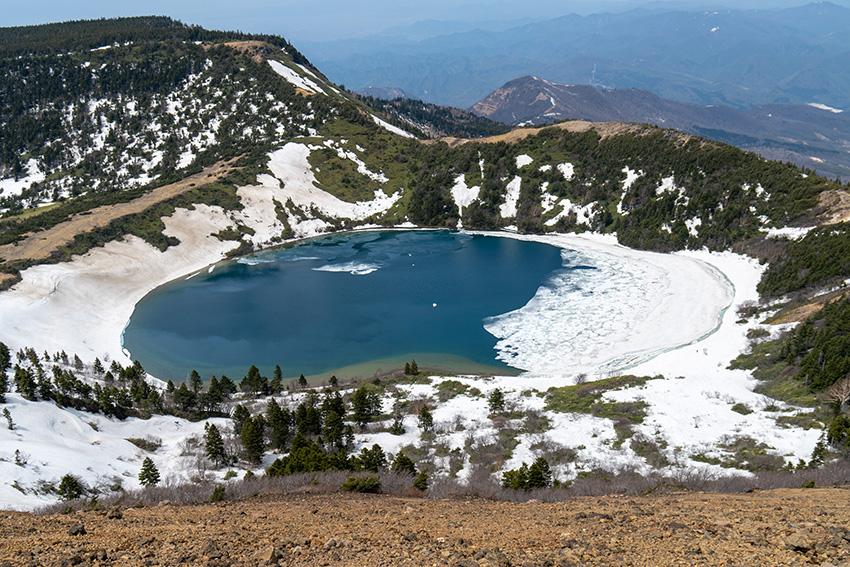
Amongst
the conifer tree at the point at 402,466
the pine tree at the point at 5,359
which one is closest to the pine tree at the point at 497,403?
the conifer tree at the point at 402,466

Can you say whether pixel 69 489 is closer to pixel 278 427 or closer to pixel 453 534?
pixel 278 427

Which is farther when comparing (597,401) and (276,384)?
(276,384)

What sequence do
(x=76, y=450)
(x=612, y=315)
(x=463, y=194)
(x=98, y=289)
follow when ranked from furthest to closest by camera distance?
1. (x=463, y=194)
2. (x=98, y=289)
3. (x=612, y=315)
4. (x=76, y=450)

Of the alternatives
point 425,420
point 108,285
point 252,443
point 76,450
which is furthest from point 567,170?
point 76,450

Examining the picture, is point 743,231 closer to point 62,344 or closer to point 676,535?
point 676,535

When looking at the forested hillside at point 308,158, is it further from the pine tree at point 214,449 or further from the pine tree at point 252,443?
the pine tree at point 252,443

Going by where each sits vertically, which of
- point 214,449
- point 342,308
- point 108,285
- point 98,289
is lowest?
point 342,308

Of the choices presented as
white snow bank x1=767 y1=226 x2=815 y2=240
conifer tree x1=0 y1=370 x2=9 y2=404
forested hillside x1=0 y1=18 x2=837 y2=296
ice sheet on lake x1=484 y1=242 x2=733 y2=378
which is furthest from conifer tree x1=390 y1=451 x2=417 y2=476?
forested hillside x1=0 y1=18 x2=837 y2=296

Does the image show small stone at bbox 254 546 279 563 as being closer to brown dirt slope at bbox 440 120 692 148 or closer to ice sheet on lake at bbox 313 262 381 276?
ice sheet on lake at bbox 313 262 381 276
